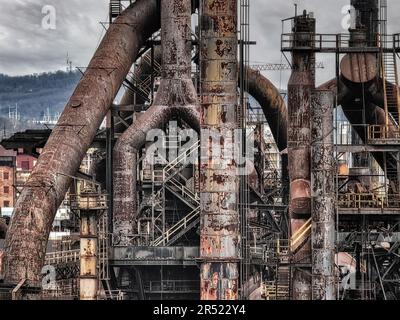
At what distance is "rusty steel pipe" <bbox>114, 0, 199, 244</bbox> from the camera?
118 ft

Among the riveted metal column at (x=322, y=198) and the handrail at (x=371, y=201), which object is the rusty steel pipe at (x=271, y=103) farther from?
the riveted metal column at (x=322, y=198)

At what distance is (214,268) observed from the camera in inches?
1159

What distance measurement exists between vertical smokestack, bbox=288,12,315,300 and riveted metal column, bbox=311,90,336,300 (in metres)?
1.24

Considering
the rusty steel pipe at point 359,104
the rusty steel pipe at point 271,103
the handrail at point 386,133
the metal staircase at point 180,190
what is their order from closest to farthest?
the handrail at point 386,133 → the metal staircase at point 180,190 → the rusty steel pipe at point 359,104 → the rusty steel pipe at point 271,103

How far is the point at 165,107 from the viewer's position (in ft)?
120

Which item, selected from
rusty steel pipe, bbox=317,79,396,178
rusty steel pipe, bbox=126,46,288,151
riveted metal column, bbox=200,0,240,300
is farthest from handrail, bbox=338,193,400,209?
rusty steel pipe, bbox=126,46,288,151

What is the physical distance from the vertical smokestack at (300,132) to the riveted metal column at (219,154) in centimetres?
367

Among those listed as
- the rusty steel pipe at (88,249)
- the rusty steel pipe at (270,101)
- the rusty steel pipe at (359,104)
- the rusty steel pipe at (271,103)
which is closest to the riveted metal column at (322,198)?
the rusty steel pipe at (359,104)

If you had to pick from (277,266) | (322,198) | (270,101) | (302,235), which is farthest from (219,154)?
(270,101)

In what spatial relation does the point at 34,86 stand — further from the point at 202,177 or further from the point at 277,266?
the point at 202,177

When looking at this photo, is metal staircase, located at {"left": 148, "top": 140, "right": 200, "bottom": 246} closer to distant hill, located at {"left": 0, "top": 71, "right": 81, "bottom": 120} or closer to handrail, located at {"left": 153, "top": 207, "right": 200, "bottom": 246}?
handrail, located at {"left": 153, "top": 207, "right": 200, "bottom": 246}

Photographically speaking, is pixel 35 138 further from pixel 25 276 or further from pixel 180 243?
pixel 25 276

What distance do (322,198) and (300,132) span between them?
13.9ft

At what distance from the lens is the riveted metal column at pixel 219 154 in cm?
2939
